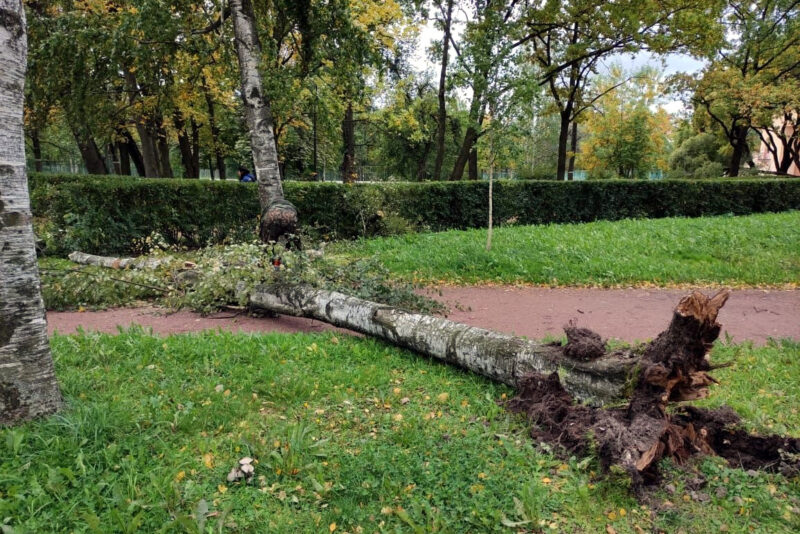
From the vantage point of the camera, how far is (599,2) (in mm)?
17359

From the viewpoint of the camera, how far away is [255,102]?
784 centimetres

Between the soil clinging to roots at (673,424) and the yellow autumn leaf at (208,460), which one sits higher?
the soil clinging to roots at (673,424)

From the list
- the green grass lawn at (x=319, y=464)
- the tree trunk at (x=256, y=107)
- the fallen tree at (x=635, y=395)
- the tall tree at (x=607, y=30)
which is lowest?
the green grass lawn at (x=319, y=464)

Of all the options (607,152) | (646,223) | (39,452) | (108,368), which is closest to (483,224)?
(646,223)

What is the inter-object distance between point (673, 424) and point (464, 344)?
5.15 ft

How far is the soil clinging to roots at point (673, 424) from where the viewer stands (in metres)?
2.64

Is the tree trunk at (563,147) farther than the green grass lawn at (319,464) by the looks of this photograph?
Yes

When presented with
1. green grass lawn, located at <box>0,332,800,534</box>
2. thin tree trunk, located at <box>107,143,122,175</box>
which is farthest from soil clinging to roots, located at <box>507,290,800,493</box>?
thin tree trunk, located at <box>107,143,122,175</box>

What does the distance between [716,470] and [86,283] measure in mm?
6888

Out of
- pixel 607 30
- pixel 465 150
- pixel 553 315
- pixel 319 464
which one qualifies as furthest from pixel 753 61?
pixel 319 464

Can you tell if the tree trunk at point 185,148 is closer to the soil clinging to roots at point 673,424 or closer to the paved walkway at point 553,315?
the paved walkway at point 553,315

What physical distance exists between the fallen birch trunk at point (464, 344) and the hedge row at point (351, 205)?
5499 mm

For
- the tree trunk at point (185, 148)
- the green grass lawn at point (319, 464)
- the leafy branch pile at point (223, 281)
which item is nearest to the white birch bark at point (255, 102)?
the leafy branch pile at point (223, 281)

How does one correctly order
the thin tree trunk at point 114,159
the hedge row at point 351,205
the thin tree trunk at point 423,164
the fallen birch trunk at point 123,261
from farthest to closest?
the thin tree trunk at point 114,159 < the thin tree trunk at point 423,164 < the hedge row at point 351,205 < the fallen birch trunk at point 123,261
